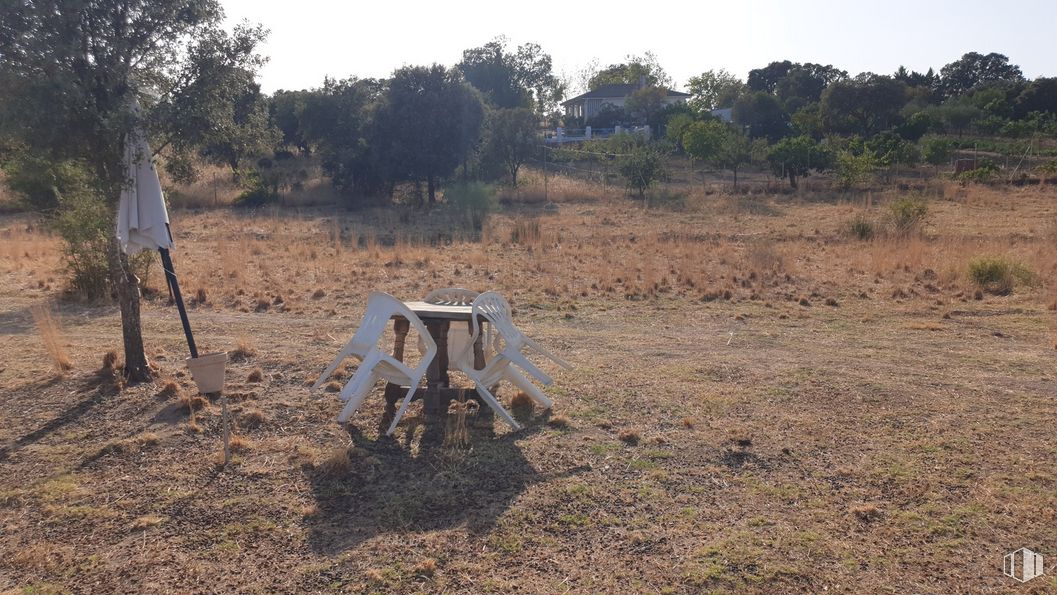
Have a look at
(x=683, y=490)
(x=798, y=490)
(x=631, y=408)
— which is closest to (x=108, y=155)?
(x=631, y=408)

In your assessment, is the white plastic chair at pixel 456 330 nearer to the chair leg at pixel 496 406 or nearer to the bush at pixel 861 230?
the chair leg at pixel 496 406

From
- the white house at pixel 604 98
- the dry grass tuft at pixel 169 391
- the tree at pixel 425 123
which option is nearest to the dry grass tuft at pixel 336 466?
the dry grass tuft at pixel 169 391

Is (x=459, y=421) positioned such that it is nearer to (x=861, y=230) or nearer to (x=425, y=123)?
(x=861, y=230)

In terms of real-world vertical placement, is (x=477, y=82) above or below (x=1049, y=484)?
above

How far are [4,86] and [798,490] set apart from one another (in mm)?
6456

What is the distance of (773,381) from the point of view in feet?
22.4

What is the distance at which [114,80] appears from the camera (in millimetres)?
6059

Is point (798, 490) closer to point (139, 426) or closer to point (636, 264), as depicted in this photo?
point (139, 426)

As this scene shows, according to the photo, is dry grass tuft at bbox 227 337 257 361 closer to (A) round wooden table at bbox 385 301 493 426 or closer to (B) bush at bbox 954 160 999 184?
(A) round wooden table at bbox 385 301 493 426

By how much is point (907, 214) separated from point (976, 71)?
59534 mm

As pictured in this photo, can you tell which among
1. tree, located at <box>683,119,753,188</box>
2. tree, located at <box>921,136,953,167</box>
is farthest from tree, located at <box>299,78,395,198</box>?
tree, located at <box>921,136,953,167</box>

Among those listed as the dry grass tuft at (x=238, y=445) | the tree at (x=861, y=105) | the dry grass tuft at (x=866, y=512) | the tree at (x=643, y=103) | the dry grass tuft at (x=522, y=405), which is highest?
the tree at (x=643, y=103)

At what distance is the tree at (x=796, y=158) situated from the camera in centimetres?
3055

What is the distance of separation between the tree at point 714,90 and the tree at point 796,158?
3179cm
